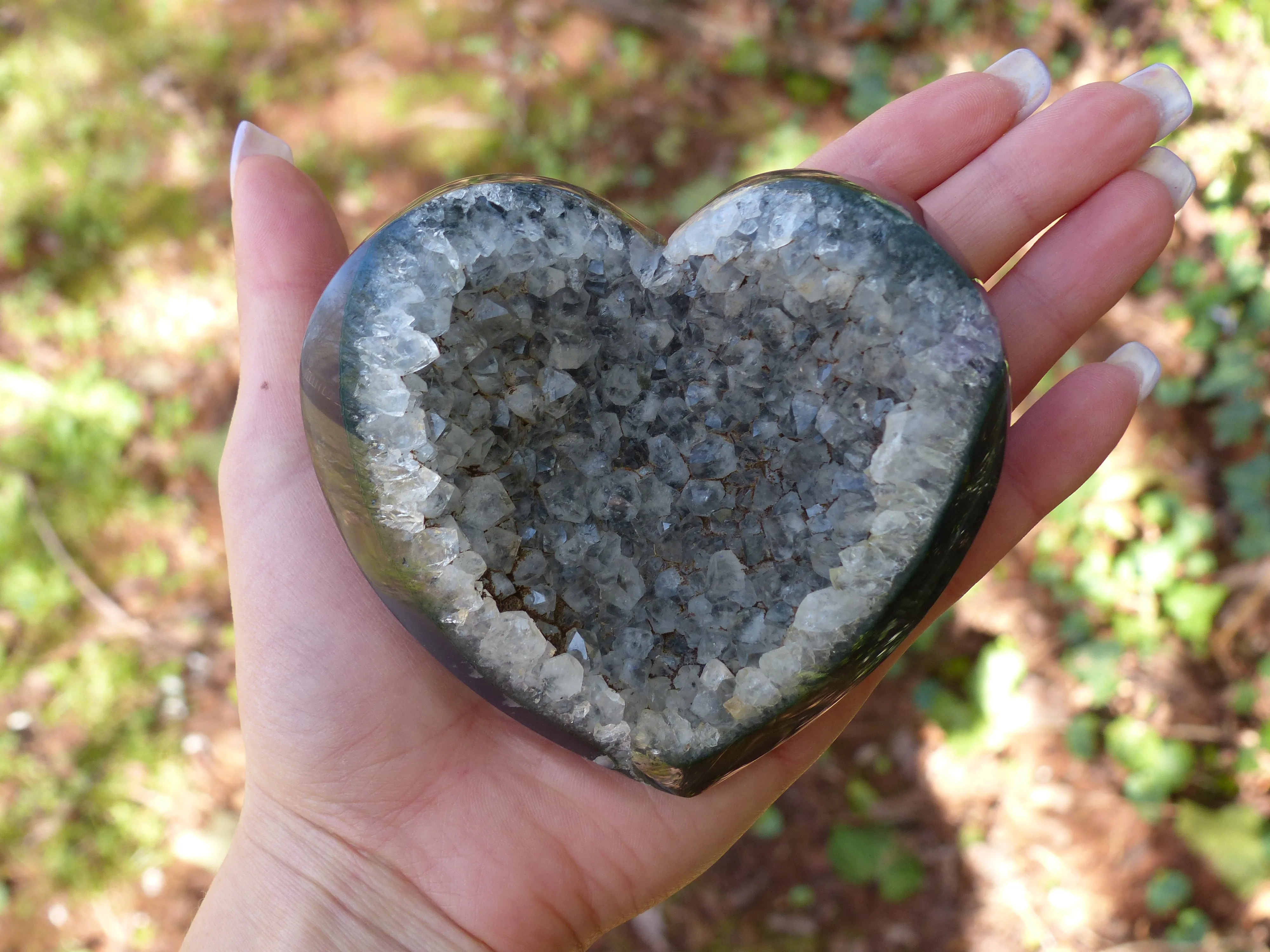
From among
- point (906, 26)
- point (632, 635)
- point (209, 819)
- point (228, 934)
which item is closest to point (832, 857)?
point (632, 635)

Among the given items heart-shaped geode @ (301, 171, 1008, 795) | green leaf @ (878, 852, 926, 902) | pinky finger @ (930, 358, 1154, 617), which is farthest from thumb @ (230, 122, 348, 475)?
green leaf @ (878, 852, 926, 902)

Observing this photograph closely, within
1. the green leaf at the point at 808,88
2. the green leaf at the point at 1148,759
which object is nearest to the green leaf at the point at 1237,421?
the green leaf at the point at 1148,759

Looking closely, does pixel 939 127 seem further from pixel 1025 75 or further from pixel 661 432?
pixel 661 432

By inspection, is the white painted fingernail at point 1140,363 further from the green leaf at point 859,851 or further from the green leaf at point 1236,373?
the green leaf at point 859,851

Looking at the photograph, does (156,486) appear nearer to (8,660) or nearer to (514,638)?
(8,660)

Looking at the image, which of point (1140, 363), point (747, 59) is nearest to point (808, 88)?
point (747, 59)

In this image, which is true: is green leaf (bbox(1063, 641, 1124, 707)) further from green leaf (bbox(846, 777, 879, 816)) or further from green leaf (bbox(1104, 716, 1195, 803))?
green leaf (bbox(846, 777, 879, 816))
